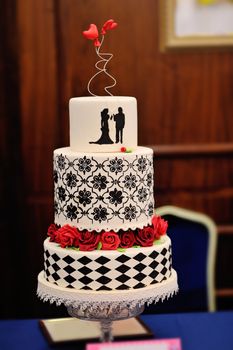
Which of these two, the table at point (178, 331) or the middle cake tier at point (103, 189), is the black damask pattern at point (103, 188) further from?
the table at point (178, 331)

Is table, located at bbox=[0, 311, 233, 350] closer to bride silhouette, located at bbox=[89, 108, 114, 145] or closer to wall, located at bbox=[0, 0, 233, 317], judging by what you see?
bride silhouette, located at bbox=[89, 108, 114, 145]

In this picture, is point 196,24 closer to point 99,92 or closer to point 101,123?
point 99,92

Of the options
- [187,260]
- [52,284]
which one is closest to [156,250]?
[52,284]

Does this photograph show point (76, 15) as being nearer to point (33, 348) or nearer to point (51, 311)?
point (51, 311)

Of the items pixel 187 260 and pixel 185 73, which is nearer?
pixel 187 260

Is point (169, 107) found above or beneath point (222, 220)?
above

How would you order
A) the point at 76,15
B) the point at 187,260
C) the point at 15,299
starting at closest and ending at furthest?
the point at 187,260 → the point at 76,15 → the point at 15,299

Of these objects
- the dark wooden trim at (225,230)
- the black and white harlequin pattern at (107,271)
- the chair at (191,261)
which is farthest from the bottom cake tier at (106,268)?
the dark wooden trim at (225,230)

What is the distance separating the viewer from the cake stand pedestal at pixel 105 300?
1.66 meters

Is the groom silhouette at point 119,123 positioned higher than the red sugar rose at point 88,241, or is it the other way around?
the groom silhouette at point 119,123

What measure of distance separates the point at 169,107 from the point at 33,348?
1603 mm

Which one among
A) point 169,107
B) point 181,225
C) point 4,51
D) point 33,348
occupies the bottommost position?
point 33,348

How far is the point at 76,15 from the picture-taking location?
3006 mm

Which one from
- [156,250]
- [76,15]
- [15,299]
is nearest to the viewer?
[156,250]
